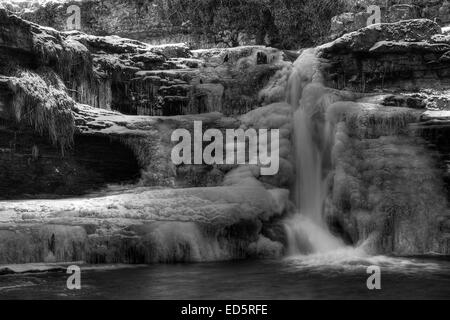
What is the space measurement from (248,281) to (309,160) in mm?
6910

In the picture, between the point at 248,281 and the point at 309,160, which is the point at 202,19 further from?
the point at 248,281

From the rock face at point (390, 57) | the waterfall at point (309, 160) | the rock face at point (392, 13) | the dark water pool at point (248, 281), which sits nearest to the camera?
the dark water pool at point (248, 281)

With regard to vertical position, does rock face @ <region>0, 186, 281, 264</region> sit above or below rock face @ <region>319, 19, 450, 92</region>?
below

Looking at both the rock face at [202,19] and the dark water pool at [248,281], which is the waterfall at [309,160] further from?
the rock face at [202,19]

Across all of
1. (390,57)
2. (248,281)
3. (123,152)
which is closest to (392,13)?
(390,57)

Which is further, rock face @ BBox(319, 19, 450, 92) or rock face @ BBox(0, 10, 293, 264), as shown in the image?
rock face @ BBox(319, 19, 450, 92)

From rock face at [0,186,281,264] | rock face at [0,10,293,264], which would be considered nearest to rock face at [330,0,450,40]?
rock face at [0,10,293,264]

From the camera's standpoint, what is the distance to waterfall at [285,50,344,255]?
12.3 m

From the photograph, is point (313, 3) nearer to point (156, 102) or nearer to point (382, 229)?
point (156, 102)

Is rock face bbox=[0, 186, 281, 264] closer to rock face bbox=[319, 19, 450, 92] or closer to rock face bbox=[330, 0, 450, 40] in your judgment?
rock face bbox=[319, 19, 450, 92]

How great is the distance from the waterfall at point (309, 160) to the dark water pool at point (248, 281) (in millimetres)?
1564

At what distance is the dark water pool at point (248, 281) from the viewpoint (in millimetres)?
7598

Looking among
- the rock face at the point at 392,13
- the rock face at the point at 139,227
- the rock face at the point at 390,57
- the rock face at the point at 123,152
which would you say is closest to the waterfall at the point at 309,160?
the rock face at the point at 123,152

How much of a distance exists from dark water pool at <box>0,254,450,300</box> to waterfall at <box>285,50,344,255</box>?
1.56 m
